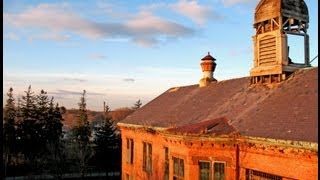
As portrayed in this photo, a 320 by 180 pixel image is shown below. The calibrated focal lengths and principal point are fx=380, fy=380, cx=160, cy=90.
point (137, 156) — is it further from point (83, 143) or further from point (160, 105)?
point (83, 143)

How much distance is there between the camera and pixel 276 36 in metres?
18.9

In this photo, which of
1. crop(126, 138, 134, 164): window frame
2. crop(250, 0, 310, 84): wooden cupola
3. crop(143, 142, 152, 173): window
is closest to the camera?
crop(250, 0, 310, 84): wooden cupola

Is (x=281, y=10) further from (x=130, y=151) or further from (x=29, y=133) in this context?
(x=29, y=133)

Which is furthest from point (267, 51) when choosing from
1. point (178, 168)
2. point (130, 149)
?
point (130, 149)

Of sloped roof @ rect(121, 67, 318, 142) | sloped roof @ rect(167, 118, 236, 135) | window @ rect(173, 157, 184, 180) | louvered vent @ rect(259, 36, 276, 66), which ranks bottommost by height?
window @ rect(173, 157, 184, 180)

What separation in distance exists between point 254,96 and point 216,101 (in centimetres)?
345

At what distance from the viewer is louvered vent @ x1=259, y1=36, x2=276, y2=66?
1897 centimetres

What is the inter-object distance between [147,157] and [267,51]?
35.9 feet

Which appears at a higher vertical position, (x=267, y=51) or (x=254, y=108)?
(x=267, y=51)

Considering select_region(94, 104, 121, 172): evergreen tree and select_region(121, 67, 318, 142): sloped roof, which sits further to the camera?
select_region(94, 104, 121, 172): evergreen tree

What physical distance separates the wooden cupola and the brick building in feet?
0.17

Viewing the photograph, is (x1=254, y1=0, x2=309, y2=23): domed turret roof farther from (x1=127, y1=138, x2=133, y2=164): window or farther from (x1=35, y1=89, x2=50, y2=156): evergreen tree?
(x1=35, y1=89, x2=50, y2=156): evergreen tree

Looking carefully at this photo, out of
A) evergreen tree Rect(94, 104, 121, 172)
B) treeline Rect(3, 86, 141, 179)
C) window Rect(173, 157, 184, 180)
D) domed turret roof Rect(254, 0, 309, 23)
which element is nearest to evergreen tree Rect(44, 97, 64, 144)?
treeline Rect(3, 86, 141, 179)

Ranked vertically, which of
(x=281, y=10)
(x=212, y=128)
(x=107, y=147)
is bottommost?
(x=107, y=147)
